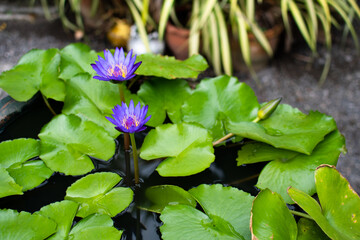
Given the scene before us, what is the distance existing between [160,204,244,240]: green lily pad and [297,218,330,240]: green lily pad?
0.41 feet

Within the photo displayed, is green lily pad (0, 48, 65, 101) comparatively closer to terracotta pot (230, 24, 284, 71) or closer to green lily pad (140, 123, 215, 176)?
green lily pad (140, 123, 215, 176)

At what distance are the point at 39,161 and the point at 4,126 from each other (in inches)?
7.2

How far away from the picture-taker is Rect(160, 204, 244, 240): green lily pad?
66 cm

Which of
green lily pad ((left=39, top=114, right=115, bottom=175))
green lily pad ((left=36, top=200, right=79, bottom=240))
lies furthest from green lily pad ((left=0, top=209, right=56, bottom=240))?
green lily pad ((left=39, top=114, right=115, bottom=175))

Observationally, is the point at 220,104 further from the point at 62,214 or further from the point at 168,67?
the point at 62,214

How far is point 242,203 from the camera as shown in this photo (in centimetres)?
71

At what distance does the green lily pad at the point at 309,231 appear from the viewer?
0.67 meters

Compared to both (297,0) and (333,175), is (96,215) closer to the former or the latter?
(333,175)

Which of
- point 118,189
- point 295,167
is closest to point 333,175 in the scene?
point 295,167

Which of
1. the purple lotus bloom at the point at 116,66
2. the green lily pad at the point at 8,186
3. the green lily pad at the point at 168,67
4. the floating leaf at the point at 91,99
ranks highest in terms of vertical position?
the purple lotus bloom at the point at 116,66

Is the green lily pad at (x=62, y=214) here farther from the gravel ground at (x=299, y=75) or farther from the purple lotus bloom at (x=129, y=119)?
the gravel ground at (x=299, y=75)

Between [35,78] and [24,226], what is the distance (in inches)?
17.4

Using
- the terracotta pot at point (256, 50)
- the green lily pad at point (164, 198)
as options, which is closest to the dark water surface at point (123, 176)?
the green lily pad at point (164, 198)

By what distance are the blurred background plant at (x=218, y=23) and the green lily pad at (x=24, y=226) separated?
133 centimetres
